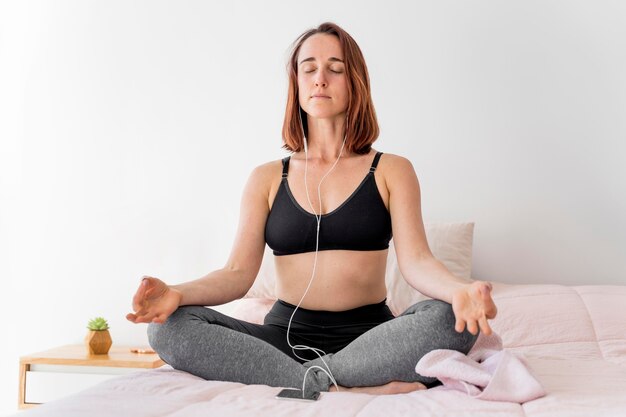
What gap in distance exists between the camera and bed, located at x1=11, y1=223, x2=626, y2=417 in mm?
1143

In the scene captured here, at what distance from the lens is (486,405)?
3.96ft

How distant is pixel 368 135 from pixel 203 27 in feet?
4.23

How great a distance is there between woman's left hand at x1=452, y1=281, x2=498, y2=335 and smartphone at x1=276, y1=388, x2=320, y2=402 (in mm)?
290

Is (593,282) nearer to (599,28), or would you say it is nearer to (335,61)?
(599,28)

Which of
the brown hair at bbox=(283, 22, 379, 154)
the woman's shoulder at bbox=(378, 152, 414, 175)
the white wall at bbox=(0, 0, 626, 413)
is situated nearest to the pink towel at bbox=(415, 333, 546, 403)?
the woman's shoulder at bbox=(378, 152, 414, 175)

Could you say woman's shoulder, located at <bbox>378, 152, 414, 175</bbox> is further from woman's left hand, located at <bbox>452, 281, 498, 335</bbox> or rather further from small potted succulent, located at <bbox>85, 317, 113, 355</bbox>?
small potted succulent, located at <bbox>85, 317, 113, 355</bbox>

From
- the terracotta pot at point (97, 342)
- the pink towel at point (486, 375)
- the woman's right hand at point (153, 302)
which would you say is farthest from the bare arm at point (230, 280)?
the terracotta pot at point (97, 342)

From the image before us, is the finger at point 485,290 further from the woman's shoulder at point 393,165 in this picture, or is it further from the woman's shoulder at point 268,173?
the woman's shoulder at point 268,173

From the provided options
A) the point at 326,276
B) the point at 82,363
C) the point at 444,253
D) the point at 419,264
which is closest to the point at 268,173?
the point at 326,276

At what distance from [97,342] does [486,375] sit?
1.77m

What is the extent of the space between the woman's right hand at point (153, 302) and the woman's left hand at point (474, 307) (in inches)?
22.9

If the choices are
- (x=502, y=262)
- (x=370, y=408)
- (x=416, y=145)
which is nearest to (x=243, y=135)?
(x=416, y=145)

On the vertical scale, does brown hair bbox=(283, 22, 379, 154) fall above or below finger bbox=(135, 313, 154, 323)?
above

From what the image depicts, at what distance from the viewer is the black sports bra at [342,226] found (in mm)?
1764
